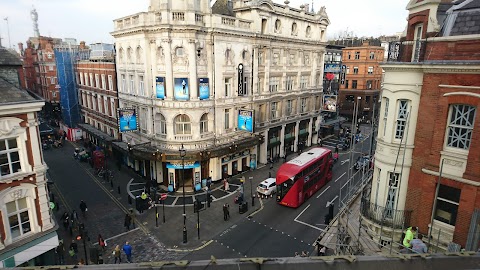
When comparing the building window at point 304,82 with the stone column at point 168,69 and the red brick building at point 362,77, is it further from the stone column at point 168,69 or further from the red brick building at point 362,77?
the stone column at point 168,69

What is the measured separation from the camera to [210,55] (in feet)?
95.2

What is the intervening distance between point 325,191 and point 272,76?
51.5ft

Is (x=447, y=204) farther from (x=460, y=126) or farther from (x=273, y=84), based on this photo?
(x=273, y=84)

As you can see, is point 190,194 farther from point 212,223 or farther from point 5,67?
point 5,67

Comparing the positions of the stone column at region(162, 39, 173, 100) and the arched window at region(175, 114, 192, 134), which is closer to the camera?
the stone column at region(162, 39, 173, 100)

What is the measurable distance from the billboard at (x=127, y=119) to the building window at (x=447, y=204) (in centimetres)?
2658

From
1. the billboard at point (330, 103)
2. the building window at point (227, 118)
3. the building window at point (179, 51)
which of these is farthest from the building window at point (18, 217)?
the billboard at point (330, 103)

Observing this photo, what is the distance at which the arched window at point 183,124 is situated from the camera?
2894 centimetres

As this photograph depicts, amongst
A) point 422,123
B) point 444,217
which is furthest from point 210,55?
point 444,217

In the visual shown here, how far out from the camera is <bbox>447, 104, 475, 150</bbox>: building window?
10766 millimetres

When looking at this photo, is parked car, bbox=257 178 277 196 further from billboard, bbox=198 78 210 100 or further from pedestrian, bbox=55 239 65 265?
pedestrian, bbox=55 239 65 265

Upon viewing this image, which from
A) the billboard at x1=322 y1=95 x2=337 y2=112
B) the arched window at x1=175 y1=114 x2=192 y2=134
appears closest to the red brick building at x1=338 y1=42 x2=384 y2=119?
the billboard at x1=322 y1=95 x2=337 y2=112

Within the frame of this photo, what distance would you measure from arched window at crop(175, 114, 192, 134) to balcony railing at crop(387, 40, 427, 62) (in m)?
19.8

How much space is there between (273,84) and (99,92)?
24679 millimetres
